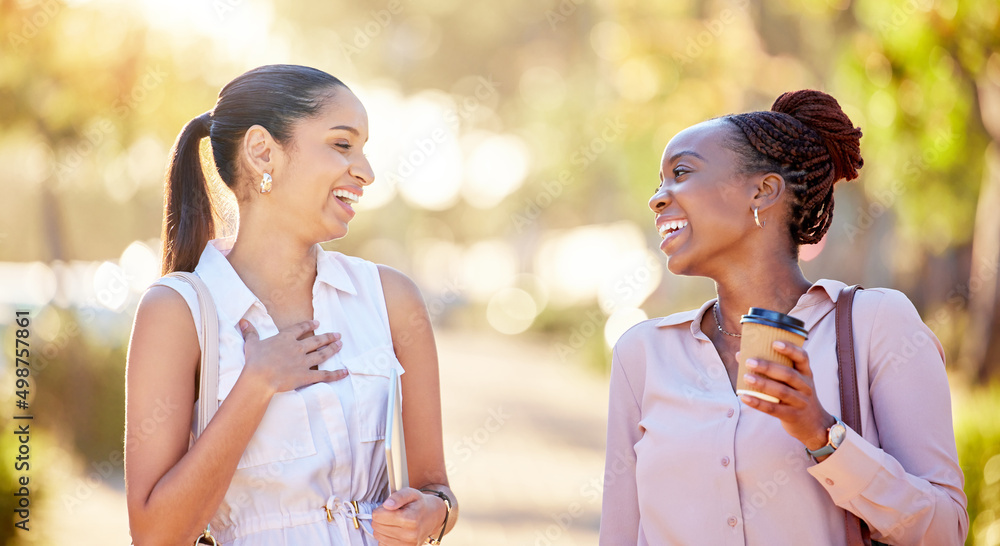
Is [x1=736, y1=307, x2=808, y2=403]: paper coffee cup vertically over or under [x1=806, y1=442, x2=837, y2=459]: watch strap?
over

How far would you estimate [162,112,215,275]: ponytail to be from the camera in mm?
3020

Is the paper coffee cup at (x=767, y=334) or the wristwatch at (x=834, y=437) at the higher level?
the paper coffee cup at (x=767, y=334)

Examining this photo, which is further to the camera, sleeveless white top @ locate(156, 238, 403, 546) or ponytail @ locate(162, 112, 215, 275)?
ponytail @ locate(162, 112, 215, 275)

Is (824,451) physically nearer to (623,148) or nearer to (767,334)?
(767,334)

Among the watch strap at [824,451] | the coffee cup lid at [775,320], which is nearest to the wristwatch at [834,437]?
the watch strap at [824,451]

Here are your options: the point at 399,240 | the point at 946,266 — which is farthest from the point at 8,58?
the point at 399,240

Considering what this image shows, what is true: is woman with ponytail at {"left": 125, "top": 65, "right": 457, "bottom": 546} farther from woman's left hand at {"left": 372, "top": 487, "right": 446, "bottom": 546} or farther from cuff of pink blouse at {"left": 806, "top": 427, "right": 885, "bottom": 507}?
cuff of pink blouse at {"left": 806, "top": 427, "right": 885, "bottom": 507}

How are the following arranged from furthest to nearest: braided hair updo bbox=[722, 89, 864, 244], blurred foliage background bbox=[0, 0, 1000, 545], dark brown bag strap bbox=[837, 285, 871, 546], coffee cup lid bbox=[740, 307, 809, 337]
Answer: blurred foliage background bbox=[0, 0, 1000, 545] → braided hair updo bbox=[722, 89, 864, 244] → dark brown bag strap bbox=[837, 285, 871, 546] → coffee cup lid bbox=[740, 307, 809, 337]

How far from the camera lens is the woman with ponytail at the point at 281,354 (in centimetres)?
256

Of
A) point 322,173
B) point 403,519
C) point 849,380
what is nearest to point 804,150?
point 849,380

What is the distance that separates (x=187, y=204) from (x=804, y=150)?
193 cm

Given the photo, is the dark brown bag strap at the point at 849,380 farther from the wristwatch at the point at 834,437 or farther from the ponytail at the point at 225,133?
the ponytail at the point at 225,133

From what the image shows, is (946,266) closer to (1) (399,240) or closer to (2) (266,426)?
(2) (266,426)

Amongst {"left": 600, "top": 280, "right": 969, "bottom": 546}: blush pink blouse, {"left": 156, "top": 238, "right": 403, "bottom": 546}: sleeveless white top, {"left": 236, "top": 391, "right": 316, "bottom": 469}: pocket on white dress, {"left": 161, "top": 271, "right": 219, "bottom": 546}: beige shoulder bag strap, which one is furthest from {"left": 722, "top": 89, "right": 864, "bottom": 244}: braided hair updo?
{"left": 161, "top": 271, "right": 219, "bottom": 546}: beige shoulder bag strap
